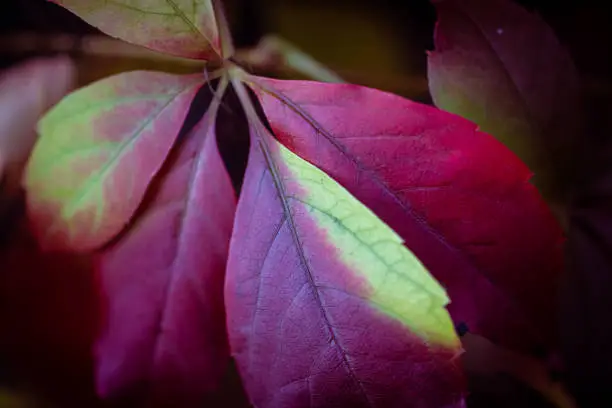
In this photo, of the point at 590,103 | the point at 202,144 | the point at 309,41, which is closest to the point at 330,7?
the point at 309,41

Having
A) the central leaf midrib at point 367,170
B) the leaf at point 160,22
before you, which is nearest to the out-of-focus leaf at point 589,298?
the central leaf midrib at point 367,170

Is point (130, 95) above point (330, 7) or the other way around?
the other way around

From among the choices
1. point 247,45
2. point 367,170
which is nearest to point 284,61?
point 247,45

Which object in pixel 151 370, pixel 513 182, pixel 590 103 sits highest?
pixel 590 103

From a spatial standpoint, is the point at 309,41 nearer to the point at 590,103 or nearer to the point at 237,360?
the point at 590,103

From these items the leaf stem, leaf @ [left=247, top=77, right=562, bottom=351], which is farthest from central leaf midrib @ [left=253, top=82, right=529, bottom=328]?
the leaf stem

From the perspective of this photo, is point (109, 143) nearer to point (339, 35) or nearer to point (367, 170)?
point (367, 170)
